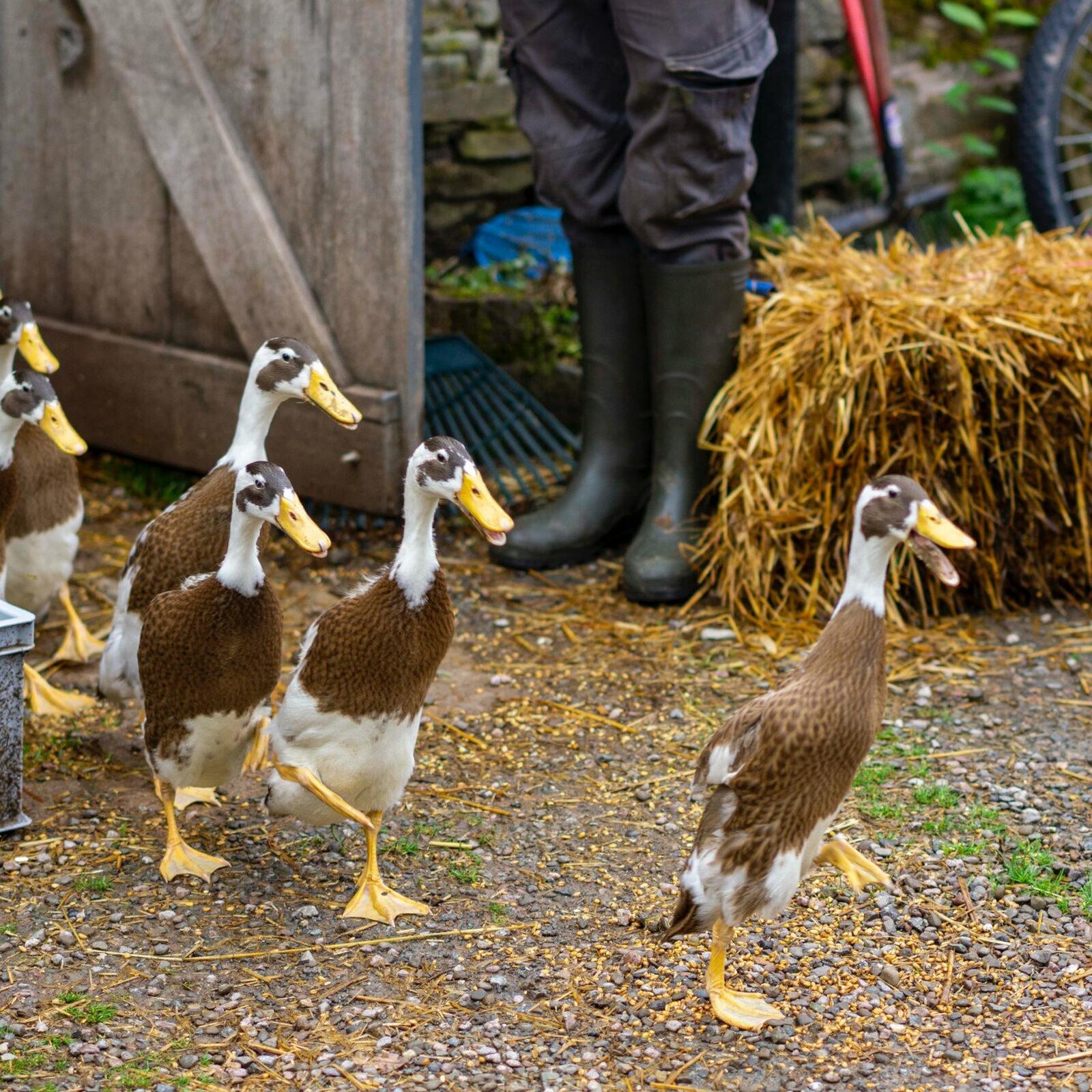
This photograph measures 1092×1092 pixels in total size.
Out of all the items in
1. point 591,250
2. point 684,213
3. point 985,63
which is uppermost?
point 985,63

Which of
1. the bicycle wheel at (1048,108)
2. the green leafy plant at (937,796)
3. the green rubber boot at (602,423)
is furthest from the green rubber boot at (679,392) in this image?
the bicycle wheel at (1048,108)

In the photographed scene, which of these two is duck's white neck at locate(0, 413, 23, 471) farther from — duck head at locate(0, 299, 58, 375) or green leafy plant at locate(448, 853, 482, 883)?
green leafy plant at locate(448, 853, 482, 883)

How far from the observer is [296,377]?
3.14 metres

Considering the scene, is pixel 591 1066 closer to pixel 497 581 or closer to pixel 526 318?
pixel 497 581

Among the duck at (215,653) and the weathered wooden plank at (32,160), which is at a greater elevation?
the weathered wooden plank at (32,160)

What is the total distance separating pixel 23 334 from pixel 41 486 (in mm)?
356

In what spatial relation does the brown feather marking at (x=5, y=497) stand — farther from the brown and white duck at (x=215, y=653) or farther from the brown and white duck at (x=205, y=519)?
the brown and white duck at (x=215, y=653)

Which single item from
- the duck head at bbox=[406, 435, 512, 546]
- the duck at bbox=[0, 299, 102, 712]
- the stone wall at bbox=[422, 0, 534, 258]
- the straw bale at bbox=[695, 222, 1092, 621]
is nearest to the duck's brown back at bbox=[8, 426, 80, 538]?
the duck at bbox=[0, 299, 102, 712]

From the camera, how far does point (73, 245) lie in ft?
15.3

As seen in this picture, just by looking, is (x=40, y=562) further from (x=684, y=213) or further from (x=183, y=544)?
(x=684, y=213)

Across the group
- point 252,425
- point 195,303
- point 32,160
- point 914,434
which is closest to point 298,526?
point 252,425

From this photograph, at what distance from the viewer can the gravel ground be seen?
7.66ft

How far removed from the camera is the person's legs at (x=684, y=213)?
12.1ft

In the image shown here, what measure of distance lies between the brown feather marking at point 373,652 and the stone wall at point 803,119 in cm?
316
